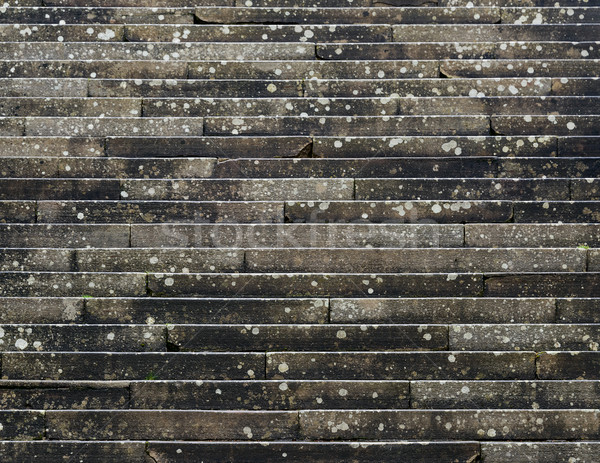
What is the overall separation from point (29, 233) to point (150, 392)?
57.3 inches

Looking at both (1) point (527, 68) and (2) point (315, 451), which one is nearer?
(2) point (315, 451)

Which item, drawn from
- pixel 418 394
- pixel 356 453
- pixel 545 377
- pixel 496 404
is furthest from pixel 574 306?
pixel 356 453

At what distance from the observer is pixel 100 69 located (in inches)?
220

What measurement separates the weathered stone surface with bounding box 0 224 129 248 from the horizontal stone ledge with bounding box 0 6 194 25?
6.79 ft

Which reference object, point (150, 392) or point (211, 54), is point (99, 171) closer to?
point (211, 54)

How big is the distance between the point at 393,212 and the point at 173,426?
2.00 metres

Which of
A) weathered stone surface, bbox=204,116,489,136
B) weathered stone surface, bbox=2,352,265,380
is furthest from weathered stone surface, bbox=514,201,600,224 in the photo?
weathered stone surface, bbox=2,352,265,380

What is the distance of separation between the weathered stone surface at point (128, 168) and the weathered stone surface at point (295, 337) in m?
1.26

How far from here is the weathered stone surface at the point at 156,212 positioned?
4820 millimetres

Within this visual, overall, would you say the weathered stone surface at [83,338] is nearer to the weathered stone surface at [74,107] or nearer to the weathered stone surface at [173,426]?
the weathered stone surface at [173,426]

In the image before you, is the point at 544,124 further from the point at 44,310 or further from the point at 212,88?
the point at 44,310

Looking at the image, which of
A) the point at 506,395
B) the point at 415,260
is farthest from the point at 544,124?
the point at 506,395

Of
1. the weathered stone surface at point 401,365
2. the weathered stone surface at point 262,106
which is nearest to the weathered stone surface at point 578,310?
the weathered stone surface at point 401,365

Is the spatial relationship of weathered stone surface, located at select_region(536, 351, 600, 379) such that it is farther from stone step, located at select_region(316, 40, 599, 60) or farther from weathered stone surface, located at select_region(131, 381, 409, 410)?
stone step, located at select_region(316, 40, 599, 60)
